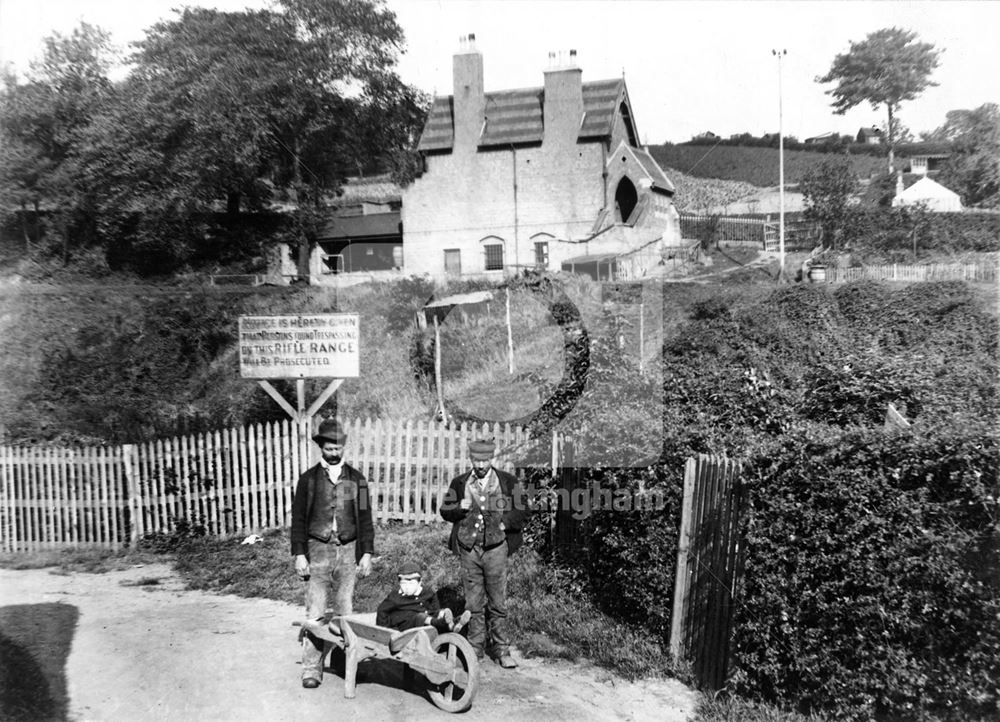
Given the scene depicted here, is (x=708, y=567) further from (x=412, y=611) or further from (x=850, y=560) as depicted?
(x=412, y=611)

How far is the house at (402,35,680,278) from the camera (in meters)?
30.6

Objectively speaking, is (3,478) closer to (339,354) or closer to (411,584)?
(339,354)

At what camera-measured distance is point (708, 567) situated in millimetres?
5801

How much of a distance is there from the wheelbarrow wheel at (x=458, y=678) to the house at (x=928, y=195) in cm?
3336

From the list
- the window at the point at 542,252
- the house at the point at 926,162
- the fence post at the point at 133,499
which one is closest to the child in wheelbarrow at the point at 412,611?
the fence post at the point at 133,499

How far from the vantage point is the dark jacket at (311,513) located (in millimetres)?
6125

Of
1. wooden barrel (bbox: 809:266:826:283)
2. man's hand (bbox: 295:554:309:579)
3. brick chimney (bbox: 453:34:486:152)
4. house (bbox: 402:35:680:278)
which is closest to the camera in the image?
man's hand (bbox: 295:554:309:579)

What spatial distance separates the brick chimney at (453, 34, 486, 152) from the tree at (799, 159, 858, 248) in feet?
45.9

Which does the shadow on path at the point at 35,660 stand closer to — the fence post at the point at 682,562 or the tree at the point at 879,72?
the fence post at the point at 682,562

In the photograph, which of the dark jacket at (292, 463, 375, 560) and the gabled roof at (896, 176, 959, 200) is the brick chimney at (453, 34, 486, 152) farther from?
the dark jacket at (292, 463, 375, 560)

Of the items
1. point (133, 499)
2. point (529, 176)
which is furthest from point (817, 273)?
point (133, 499)

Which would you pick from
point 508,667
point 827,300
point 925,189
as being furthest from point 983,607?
point 925,189

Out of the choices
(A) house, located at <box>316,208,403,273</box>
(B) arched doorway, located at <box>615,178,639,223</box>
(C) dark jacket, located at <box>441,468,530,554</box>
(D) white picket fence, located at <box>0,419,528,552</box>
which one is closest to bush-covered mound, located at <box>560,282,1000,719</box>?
(C) dark jacket, located at <box>441,468,530,554</box>

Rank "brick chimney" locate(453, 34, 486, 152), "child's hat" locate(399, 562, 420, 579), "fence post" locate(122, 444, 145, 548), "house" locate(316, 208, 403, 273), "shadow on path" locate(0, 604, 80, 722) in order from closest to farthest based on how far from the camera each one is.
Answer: "shadow on path" locate(0, 604, 80, 722)
"child's hat" locate(399, 562, 420, 579)
"fence post" locate(122, 444, 145, 548)
"brick chimney" locate(453, 34, 486, 152)
"house" locate(316, 208, 403, 273)
